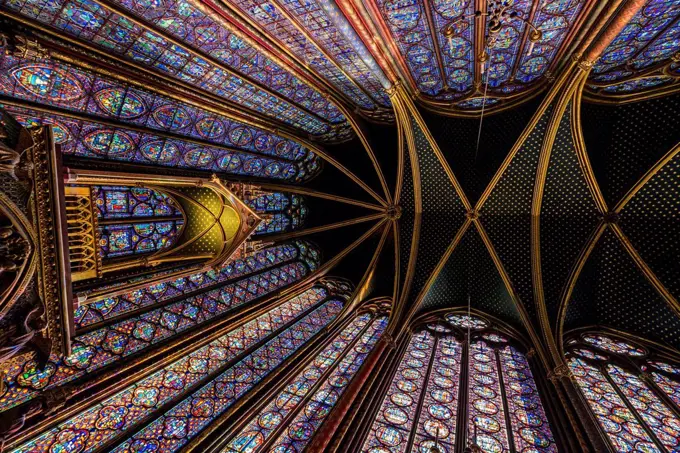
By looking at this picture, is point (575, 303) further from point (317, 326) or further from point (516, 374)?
point (317, 326)

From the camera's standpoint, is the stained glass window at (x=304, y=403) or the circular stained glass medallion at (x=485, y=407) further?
the circular stained glass medallion at (x=485, y=407)

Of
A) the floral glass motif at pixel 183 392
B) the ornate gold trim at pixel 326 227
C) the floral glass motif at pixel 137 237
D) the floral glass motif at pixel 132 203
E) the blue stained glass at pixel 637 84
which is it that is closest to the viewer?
the floral glass motif at pixel 183 392

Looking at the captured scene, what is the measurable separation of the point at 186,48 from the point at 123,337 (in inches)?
229

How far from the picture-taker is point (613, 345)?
8547 mm

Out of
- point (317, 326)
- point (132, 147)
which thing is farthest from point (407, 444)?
point (132, 147)

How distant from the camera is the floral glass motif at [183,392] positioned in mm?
5004

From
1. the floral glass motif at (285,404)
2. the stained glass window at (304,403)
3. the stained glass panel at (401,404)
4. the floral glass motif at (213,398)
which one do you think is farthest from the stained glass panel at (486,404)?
the floral glass motif at (213,398)

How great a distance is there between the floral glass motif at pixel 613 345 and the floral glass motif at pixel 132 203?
12066 millimetres

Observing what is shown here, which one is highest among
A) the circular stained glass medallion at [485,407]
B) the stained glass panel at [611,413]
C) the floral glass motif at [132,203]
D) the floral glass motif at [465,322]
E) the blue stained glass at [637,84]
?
the blue stained glass at [637,84]

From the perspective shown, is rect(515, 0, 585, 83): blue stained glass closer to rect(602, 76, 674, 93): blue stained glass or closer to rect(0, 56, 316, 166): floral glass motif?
rect(602, 76, 674, 93): blue stained glass

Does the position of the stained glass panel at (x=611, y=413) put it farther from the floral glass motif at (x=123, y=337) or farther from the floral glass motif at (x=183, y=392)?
the floral glass motif at (x=123, y=337)

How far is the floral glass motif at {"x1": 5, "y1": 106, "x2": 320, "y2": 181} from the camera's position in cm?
612

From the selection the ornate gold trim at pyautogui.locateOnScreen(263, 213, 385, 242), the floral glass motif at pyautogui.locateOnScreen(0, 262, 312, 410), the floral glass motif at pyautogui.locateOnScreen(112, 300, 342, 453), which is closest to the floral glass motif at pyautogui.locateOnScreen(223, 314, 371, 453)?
the floral glass motif at pyautogui.locateOnScreen(112, 300, 342, 453)

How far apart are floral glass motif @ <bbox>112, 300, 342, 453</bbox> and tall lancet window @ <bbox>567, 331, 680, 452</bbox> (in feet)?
21.4
